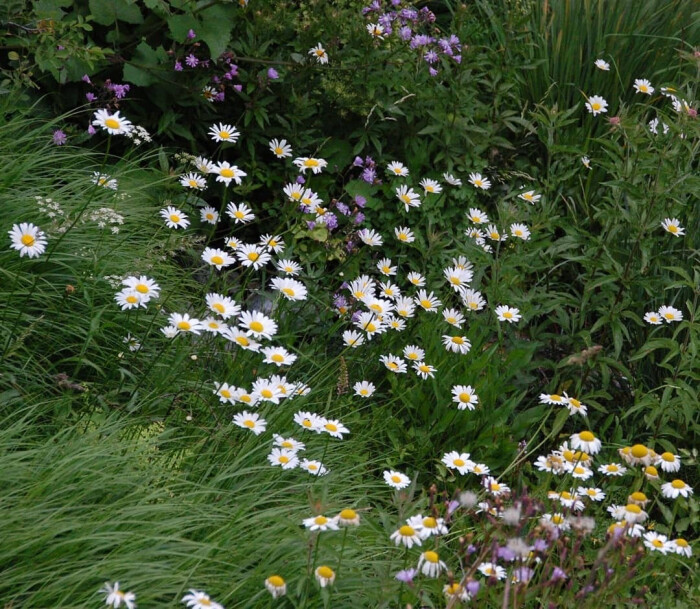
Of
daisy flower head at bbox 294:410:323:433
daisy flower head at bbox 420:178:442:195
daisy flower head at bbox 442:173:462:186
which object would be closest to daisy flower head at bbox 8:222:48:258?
daisy flower head at bbox 294:410:323:433

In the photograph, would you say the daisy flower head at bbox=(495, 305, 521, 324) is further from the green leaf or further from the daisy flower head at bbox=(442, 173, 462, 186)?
the green leaf

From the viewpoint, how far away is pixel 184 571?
7.48 ft

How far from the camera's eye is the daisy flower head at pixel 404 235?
406 cm

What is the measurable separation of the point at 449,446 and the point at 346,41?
195cm

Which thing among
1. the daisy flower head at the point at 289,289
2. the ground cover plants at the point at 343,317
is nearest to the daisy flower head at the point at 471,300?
the ground cover plants at the point at 343,317

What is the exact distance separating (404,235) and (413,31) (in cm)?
119

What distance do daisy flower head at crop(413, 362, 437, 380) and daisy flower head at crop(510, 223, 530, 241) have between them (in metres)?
0.74

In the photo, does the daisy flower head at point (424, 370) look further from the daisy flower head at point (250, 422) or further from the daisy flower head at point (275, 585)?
the daisy flower head at point (275, 585)

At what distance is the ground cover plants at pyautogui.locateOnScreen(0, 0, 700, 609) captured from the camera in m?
2.41

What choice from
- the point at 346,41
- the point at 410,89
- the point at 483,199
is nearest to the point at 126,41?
the point at 346,41

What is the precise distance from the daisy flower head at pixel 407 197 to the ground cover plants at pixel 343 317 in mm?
14

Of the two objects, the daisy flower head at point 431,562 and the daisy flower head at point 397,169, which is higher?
the daisy flower head at point 431,562

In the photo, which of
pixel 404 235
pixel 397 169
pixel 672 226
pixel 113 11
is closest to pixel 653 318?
pixel 672 226

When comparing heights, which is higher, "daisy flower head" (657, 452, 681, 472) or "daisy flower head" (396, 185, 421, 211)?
"daisy flower head" (657, 452, 681, 472)
